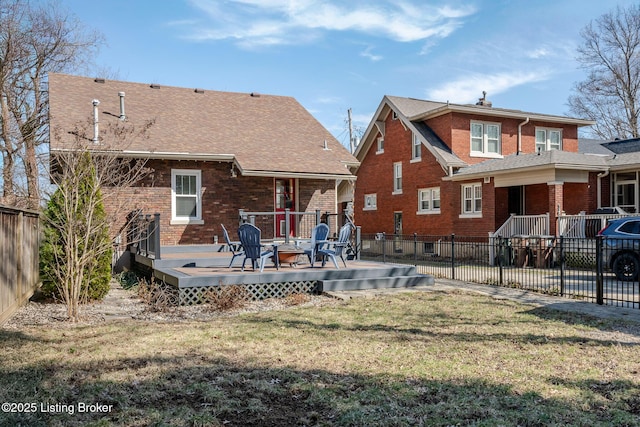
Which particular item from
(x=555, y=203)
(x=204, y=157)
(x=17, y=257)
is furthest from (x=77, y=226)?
(x=555, y=203)

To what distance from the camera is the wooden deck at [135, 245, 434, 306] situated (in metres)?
10.3

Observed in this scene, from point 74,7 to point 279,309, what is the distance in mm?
25013

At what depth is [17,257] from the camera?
30.7ft

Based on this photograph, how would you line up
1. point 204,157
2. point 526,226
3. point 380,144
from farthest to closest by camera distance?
point 380,144 < point 526,226 < point 204,157

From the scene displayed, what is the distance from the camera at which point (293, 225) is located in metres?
18.2

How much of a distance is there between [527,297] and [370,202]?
1992 centimetres

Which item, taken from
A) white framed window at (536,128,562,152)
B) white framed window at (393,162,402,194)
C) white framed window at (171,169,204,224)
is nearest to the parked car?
white framed window at (171,169,204,224)

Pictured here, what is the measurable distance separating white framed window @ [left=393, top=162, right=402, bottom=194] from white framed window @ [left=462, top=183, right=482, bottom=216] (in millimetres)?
4734

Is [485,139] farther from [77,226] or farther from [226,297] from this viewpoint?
[77,226]

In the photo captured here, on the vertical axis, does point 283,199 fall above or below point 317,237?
above

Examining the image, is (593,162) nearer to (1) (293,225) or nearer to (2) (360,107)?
(1) (293,225)

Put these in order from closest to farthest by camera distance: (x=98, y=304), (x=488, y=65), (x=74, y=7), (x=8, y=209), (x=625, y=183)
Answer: (x=8, y=209), (x=98, y=304), (x=625, y=183), (x=74, y=7), (x=488, y=65)

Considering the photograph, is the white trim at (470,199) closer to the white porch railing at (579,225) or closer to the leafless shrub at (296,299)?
Answer: the white porch railing at (579,225)

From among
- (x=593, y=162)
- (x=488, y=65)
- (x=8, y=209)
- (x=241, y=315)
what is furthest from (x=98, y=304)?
(x=488, y=65)
